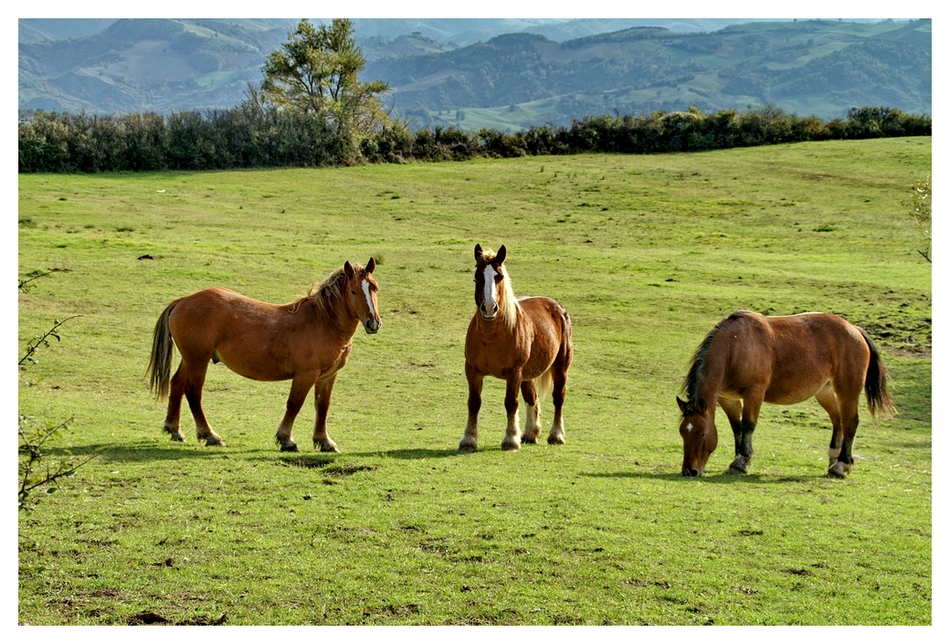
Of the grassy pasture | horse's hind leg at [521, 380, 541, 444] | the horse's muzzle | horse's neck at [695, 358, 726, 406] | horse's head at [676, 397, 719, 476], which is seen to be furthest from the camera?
horse's hind leg at [521, 380, 541, 444]

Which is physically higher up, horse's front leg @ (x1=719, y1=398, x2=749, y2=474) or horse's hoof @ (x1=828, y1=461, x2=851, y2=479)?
horse's front leg @ (x1=719, y1=398, x2=749, y2=474)

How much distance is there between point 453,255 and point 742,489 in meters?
19.1

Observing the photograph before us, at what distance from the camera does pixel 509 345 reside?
35.1 feet

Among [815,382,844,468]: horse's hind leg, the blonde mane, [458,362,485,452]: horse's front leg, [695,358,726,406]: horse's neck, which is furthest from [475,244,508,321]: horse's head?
[815,382,844,468]: horse's hind leg

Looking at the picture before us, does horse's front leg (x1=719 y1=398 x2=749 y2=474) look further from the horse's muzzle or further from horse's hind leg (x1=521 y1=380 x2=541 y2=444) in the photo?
the horse's muzzle

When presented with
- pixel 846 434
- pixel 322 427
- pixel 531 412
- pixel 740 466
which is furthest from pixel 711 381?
pixel 322 427

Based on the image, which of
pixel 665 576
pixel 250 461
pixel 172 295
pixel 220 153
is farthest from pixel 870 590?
pixel 220 153

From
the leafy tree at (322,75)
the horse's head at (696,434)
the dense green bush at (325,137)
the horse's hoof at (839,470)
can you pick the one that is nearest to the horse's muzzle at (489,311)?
the horse's head at (696,434)

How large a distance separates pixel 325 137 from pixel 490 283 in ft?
127

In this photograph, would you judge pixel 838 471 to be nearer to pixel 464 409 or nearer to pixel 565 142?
pixel 464 409

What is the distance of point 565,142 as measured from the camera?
52.9m

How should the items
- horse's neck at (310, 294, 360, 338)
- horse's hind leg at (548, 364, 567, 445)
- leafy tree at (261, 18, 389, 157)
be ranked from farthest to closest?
leafy tree at (261, 18, 389, 157) < horse's hind leg at (548, 364, 567, 445) < horse's neck at (310, 294, 360, 338)

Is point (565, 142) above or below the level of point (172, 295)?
above

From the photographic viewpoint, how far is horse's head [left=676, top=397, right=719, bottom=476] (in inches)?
379
